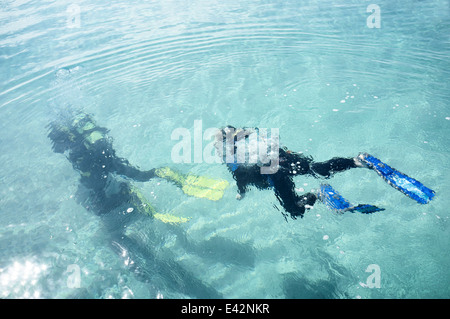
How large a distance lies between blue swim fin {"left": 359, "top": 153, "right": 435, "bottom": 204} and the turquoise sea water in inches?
33.2

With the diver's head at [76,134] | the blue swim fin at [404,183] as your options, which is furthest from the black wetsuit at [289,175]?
the diver's head at [76,134]

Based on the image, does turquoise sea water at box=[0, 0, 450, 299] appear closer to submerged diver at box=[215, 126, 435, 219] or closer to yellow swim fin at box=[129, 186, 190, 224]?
yellow swim fin at box=[129, 186, 190, 224]

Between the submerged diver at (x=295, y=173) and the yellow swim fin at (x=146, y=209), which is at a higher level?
the submerged diver at (x=295, y=173)

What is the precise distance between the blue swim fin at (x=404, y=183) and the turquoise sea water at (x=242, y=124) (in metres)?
0.84

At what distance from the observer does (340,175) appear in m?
5.61

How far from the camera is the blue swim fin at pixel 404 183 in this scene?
13.2 ft

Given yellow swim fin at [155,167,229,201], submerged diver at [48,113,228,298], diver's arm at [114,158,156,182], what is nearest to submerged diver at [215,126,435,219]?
yellow swim fin at [155,167,229,201]

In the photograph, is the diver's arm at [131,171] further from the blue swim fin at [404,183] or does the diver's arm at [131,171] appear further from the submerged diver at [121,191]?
the blue swim fin at [404,183]

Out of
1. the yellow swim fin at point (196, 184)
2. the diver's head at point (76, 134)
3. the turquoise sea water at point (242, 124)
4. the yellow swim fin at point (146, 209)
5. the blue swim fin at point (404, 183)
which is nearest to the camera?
the blue swim fin at point (404, 183)

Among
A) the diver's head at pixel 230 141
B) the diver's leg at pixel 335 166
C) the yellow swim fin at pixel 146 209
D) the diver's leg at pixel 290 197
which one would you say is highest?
the diver's head at pixel 230 141

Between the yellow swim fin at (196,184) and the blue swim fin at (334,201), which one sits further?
the yellow swim fin at (196,184)

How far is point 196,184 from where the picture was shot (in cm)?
611
